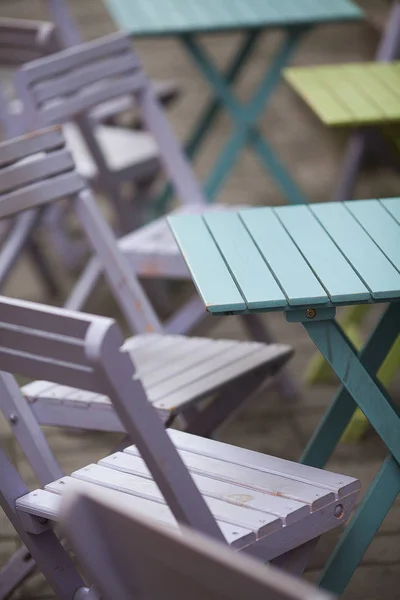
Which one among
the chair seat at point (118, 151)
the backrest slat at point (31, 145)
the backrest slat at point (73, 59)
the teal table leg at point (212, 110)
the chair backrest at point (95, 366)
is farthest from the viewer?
the teal table leg at point (212, 110)

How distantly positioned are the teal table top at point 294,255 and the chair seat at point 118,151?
1.60 meters

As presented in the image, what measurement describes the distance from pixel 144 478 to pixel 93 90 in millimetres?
1761

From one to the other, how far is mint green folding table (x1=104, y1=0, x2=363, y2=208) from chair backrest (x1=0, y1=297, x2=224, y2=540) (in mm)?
2610

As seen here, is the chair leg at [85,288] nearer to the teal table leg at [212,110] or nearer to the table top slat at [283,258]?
the teal table leg at [212,110]

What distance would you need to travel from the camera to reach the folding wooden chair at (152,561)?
1188mm

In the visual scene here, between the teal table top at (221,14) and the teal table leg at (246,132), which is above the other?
the teal table top at (221,14)

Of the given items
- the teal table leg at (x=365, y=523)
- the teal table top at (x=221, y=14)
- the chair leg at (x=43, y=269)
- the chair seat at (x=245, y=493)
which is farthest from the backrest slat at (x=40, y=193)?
the chair leg at (x=43, y=269)

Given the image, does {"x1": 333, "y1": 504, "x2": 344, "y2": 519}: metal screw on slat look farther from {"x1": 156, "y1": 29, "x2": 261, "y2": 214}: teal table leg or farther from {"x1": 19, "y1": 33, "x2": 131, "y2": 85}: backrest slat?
{"x1": 156, "y1": 29, "x2": 261, "y2": 214}: teal table leg

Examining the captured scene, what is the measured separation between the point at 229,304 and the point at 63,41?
2.66 meters

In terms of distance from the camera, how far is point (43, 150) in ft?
9.11

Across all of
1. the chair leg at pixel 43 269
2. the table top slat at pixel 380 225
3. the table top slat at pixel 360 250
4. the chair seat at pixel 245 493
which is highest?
the table top slat at pixel 360 250

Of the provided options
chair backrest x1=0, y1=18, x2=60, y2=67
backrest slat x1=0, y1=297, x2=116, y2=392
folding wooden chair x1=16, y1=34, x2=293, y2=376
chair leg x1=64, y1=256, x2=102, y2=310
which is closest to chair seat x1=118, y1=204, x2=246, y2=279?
folding wooden chair x1=16, y1=34, x2=293, y2=376

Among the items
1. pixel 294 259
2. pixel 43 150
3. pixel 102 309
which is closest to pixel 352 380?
pixel 294 259

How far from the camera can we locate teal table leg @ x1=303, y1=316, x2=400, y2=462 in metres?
2.03
